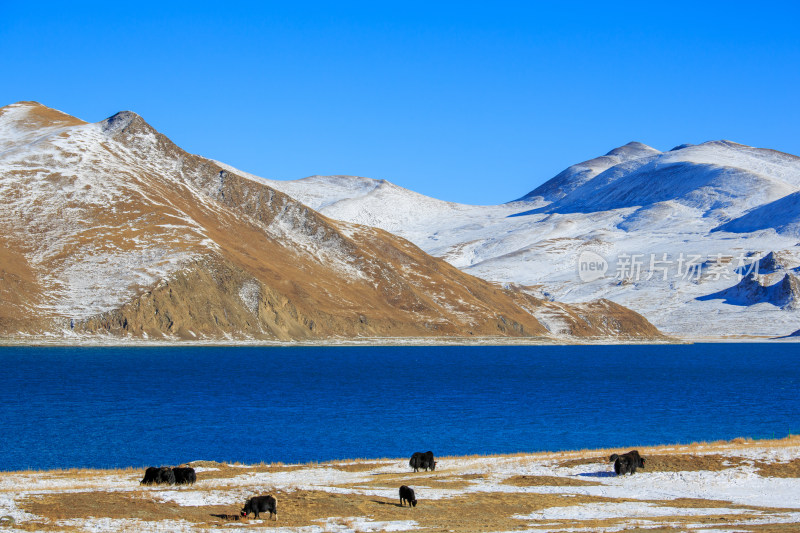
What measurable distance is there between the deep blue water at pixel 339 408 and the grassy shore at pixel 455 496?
44.4 ft

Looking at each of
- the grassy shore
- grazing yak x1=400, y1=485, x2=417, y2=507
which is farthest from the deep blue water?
grazing yak x1=400, y1=485, x2=417, y2=507

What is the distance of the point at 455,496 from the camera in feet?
101

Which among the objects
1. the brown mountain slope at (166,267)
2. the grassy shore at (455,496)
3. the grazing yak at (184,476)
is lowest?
the grassy shore at (455,496)

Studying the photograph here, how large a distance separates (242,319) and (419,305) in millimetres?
46168

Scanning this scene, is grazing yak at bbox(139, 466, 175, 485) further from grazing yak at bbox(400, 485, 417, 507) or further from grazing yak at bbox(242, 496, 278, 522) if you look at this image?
grazing yak at bbox(400, 485, 417, 507)

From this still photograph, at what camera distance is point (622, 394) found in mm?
91312

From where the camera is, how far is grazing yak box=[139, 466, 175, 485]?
31.1m

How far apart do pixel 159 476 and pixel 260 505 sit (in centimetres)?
663

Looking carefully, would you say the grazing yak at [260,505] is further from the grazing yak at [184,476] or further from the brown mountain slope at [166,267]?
the brown mountain slope at [166,267]

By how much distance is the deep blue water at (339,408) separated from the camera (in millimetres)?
52188

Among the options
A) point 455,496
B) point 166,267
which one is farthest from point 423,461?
point 166,267

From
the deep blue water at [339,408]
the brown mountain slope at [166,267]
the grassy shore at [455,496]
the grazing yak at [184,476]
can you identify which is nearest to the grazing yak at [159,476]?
the grazing yak at [184,476]

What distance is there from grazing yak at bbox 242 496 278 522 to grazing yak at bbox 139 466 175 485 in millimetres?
6018

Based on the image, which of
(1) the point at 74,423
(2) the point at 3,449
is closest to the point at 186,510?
(2) the point at 3,449
